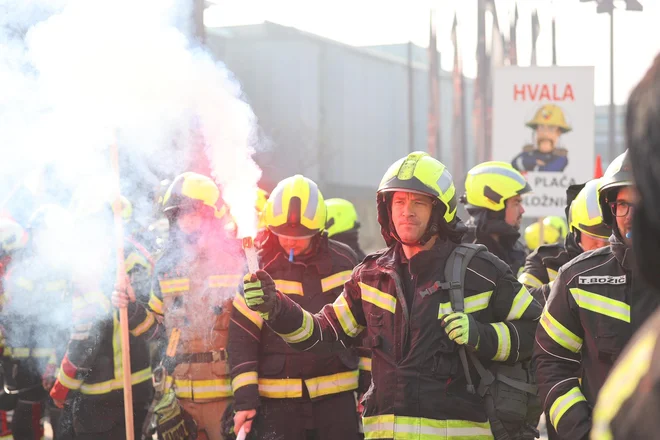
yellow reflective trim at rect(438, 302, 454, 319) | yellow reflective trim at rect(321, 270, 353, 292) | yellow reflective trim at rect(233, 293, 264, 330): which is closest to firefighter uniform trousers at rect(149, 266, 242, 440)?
yellow reflective trim at rect(233, 293, 264, 330)

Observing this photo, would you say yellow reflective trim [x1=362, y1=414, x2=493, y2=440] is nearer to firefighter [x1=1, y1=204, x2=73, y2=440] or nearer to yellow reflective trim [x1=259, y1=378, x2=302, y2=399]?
yellow reflective trim [x1=259, y1=378, x2=302, y2=399]

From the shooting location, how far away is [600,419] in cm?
145

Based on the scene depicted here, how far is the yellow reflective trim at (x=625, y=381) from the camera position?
1382 millimetres

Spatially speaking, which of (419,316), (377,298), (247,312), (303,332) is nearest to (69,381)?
(247,312)

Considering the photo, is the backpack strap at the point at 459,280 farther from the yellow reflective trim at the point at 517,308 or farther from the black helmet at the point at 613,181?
the black helmet at the point at 613,181

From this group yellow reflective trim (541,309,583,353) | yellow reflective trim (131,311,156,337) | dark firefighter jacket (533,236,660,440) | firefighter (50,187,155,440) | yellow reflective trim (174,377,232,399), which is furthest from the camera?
yellow reflective trim (131,311,156,337)

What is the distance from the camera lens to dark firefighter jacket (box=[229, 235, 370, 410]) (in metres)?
5.83

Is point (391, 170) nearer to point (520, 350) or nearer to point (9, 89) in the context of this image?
point (520, 350)

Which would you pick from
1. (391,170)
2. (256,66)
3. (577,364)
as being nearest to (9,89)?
(391,170)

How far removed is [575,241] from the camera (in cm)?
632

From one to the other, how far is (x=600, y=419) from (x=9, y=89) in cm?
656

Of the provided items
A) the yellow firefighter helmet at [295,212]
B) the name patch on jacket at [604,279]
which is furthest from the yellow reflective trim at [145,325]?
the name patch on jacket at [604,279]

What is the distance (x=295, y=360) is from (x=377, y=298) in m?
1.49

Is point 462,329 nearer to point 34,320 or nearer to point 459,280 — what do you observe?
point 459,280
